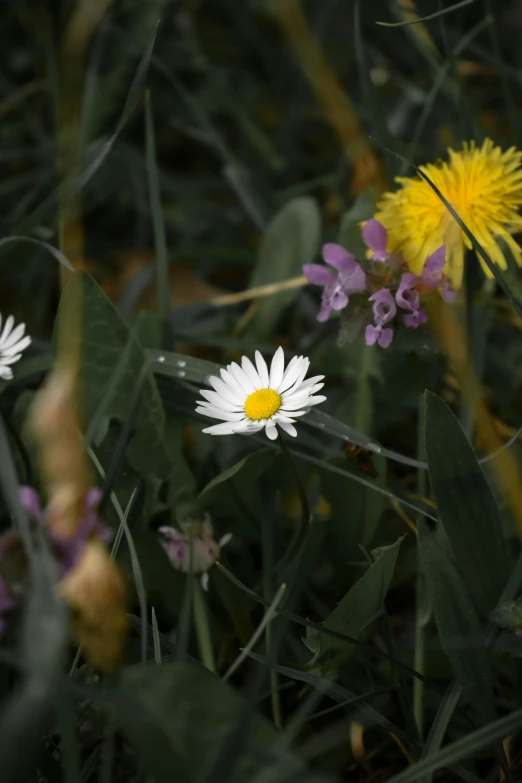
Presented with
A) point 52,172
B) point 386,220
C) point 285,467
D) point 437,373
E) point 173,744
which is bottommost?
point 173,744

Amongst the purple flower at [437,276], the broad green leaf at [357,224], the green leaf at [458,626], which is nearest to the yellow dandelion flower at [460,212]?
the purple flower at [437,276]

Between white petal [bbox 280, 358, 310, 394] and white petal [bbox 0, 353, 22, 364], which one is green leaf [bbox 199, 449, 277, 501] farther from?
white petal [bbox 0, 353, 22, 364]

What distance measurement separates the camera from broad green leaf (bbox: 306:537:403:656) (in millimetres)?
494

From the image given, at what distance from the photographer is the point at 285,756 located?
14.2 inches

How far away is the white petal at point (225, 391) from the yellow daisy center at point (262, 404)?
0.01 meters

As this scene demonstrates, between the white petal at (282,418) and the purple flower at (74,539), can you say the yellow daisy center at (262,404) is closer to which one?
the white petal at (282,418)

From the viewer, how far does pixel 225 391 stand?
58 cm

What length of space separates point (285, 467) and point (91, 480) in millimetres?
168

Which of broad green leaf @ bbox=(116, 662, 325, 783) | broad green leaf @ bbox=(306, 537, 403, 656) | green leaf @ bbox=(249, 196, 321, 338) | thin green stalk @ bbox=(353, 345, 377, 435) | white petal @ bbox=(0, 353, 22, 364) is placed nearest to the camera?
broad green leaf @ bbox=(116, 662, 325, 783)

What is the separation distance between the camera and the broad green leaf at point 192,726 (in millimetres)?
343

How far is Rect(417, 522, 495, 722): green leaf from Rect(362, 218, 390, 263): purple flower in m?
0.23

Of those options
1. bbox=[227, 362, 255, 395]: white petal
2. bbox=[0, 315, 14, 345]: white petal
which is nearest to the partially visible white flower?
bbox=[227, 362, 255, 395]: white petal

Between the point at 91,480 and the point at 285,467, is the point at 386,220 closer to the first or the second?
the point at 285,467

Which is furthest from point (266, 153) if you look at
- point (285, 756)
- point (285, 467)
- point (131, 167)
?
point (285, 756)
